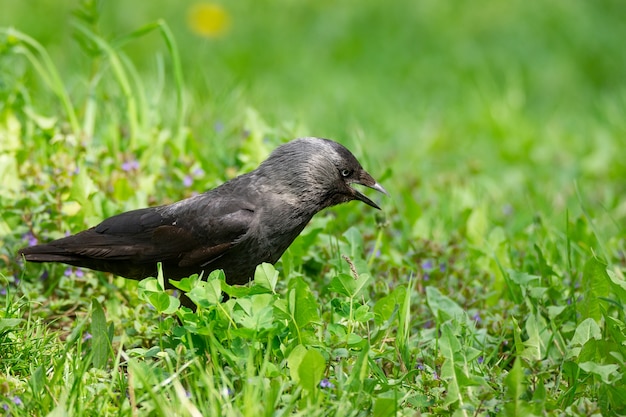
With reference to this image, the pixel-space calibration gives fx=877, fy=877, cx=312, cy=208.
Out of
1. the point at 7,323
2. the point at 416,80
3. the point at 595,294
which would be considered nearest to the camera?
the point at 7,323

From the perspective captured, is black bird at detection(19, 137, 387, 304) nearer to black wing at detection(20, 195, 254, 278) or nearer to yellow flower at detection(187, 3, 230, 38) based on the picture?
black wing at detection(20, 195, 254, 278)

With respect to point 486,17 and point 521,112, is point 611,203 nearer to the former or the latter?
point 521,112

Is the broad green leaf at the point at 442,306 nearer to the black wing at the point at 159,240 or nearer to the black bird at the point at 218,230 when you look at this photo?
the black bird at the point at 218,230

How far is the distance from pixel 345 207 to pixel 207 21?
4458 mm

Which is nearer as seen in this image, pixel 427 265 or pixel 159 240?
pixel 159 240

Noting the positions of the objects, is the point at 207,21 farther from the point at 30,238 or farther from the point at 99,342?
the point at 99,342

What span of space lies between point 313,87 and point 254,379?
216 inches

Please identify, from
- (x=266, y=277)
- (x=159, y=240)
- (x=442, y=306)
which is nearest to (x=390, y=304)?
(x=442, y=306)

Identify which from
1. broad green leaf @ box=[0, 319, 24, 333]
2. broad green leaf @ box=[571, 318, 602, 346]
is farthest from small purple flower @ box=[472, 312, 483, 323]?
broad green leaf @ box=[0, 319, 24, 333]

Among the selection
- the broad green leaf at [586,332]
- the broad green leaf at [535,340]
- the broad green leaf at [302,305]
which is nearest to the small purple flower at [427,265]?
the broad green leaf at [535,340]

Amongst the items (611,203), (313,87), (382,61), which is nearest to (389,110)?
(313,87)

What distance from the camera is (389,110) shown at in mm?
8039

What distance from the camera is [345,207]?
529 cm

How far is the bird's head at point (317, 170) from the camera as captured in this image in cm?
430
